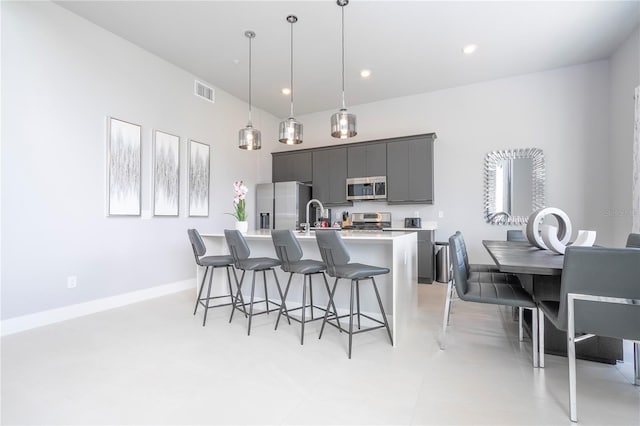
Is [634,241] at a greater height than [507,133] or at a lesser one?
lesser

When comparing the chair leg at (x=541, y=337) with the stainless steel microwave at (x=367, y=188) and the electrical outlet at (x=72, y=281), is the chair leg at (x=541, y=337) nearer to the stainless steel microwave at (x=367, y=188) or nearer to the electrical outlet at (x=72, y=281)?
the stainless steel microwave at (x=367, y=188)

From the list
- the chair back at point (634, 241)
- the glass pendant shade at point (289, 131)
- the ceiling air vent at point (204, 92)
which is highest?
the ceiling air vent at point (204, 92)

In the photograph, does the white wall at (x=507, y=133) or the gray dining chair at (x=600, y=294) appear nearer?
the gray dining chair at (x=600, y=294)

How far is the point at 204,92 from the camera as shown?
497 cm

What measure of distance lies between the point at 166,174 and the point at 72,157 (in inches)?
44.5

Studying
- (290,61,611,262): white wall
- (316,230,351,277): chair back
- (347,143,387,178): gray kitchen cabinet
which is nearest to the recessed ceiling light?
(290,61,611,262): white wall

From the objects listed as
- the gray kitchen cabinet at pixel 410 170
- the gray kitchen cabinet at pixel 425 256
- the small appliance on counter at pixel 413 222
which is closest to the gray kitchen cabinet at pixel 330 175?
the gray kitchen cabinet at pixel 410 170

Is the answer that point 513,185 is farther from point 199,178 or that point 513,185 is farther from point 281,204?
point 199,178

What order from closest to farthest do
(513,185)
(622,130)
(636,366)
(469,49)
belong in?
(636,366), (622,130), (469,49), (513,185)

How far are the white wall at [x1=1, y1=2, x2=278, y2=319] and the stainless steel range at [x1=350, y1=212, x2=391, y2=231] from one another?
119 inches

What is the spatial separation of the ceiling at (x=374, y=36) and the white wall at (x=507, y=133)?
277mm

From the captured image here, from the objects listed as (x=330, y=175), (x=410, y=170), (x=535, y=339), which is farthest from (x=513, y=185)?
(x=535, y=339)

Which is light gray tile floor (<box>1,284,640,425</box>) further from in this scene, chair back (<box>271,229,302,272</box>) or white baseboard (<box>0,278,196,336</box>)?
chair back (<box>271,229,302,272</box>)

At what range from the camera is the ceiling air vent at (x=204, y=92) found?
15.9 feet
